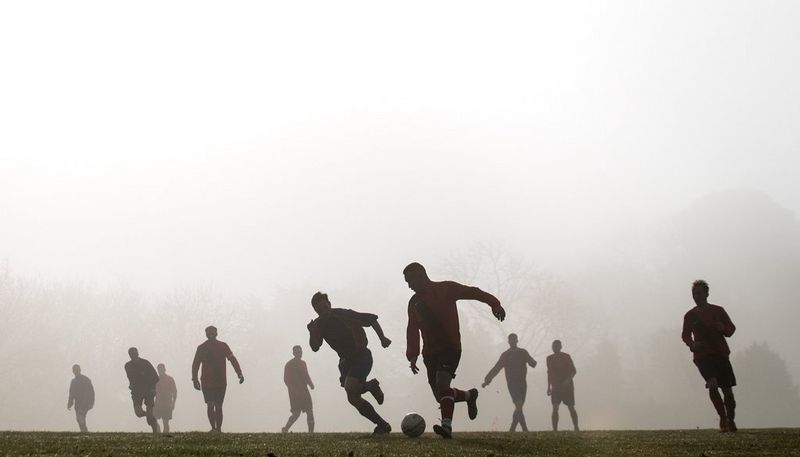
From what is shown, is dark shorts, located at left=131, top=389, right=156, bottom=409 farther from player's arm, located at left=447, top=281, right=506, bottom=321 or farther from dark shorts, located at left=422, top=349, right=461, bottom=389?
player's arm, located at left=447, top=281, right=506, bottom=321

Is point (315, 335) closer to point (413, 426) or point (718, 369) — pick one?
point (413, 426)

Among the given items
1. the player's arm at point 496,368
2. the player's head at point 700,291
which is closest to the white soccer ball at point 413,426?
the player's head at point 700,291

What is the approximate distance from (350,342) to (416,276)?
2.58 metres

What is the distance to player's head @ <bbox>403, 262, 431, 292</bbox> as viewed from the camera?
479 inches

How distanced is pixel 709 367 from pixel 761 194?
8663 cm

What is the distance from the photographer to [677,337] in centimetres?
6725

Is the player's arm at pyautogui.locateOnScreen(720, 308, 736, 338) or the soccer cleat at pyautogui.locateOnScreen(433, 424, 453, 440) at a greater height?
the player's arm at pyautogui.locateOnScreen(720, 308, 736, 338)

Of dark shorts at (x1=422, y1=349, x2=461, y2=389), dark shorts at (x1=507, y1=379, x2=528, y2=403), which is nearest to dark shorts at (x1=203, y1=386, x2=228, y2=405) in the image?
dark shorts at (x1=507, y1=379, x2=528, y2=403)

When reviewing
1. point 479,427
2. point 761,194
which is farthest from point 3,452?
point 761,194

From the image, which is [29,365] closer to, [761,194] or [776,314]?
[776,314]

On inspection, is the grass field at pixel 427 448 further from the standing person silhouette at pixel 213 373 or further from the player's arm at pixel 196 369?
the standing person silhouette at pixel 213 373

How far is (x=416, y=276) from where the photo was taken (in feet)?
39.9

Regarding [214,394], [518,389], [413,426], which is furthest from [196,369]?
[518,389]

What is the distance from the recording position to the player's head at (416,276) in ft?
39.9
